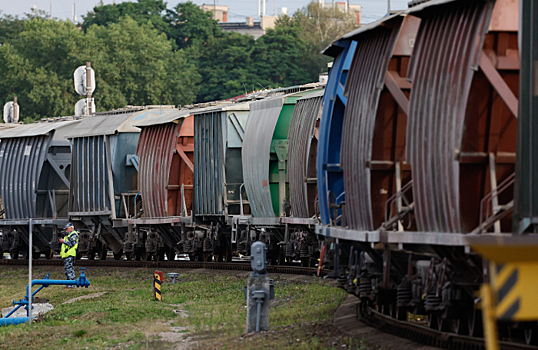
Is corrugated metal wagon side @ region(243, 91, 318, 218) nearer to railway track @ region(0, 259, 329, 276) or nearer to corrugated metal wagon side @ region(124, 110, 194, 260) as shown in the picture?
railway track @ region(0, 259, 329, 276)

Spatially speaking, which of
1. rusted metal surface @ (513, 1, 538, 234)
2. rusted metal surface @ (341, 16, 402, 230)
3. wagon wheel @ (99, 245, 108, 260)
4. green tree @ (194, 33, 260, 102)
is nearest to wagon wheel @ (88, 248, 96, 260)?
wagon wheel @ (99, 245, 108, 260)

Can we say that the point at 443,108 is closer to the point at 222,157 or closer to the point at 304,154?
the point at 304,154

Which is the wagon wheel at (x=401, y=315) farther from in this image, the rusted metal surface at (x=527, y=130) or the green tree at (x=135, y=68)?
the green tree at (x=135, y=68)

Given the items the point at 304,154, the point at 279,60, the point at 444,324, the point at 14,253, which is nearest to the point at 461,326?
the point at 444,324

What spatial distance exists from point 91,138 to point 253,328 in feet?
60.4

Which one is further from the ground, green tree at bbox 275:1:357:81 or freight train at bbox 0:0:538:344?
green tree at bbox 275:1:357:81

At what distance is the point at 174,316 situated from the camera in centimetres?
1561

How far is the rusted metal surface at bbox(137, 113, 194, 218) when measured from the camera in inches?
1048

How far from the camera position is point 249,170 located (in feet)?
77.0

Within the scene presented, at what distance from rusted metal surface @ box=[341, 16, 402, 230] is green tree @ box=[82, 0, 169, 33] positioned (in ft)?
294

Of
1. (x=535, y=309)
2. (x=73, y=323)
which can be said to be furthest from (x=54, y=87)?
(x=535, y=309)

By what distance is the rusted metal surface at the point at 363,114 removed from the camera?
11250mm

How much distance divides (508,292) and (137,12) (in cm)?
10115

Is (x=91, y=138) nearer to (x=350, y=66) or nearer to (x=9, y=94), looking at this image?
(x=350, y=66)
